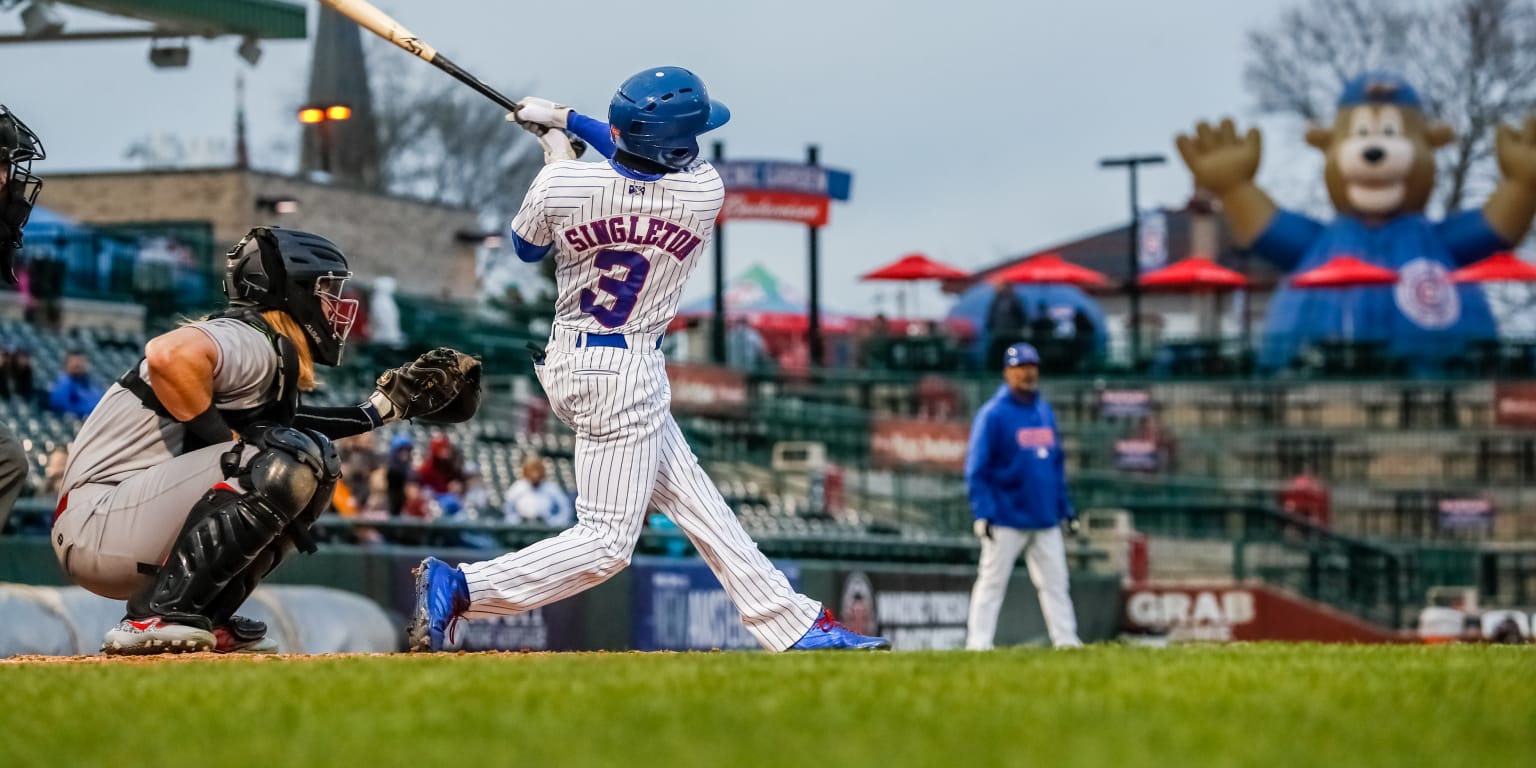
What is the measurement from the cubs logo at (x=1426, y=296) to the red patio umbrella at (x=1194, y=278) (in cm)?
256

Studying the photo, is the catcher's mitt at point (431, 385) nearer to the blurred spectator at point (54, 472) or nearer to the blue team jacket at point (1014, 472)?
the blue team jacket at point (1014, 472)

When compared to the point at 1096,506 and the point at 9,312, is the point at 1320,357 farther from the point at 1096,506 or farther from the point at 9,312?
the point at 9,312

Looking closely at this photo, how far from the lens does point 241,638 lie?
7.31m

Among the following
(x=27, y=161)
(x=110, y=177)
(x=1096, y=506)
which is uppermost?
(x=110, y=177)

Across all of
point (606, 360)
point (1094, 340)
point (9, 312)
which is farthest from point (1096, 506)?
point (606, 360)

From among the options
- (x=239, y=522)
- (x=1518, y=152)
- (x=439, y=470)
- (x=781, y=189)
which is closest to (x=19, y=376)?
(x=439, y=470)

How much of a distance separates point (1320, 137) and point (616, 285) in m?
29.1

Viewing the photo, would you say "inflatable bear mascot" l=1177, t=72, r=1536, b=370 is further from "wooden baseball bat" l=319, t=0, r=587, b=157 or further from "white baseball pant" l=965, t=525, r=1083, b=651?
"wooden baseball bat" l=319, t=0, r=587, b=157

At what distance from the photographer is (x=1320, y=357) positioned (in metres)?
31.2

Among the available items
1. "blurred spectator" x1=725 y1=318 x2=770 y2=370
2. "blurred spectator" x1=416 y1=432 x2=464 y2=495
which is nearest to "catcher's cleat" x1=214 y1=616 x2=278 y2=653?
"blurred spectator" x1=416 y1=432 x2=464 y2=495

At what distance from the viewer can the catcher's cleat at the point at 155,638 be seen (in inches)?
269

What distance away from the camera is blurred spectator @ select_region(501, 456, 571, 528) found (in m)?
15.9

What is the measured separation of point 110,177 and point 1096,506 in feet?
79.6

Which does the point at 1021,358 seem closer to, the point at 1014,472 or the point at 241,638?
the point at 1014,472
